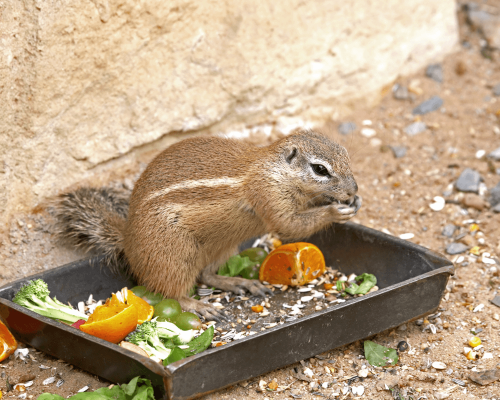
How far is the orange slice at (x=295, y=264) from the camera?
3.88m

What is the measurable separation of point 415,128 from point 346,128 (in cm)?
65

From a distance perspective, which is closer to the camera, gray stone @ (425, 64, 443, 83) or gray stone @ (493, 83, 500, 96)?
gray stone @ (493, 83, 500, 96)

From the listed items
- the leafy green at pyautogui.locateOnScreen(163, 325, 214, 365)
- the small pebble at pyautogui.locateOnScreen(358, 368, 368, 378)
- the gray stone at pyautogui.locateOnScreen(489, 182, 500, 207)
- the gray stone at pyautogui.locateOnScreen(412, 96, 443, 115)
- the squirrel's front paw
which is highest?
the gray stone at pyautogui.locateOnScreen(412, 96, 443, 115)

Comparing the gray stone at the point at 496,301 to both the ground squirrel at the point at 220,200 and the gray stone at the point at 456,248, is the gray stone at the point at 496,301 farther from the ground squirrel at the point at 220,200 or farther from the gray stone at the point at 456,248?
the ground squirrel at the point at 220,200

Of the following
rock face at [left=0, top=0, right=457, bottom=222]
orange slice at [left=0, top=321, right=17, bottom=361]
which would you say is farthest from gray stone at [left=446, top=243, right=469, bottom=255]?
orange slice at [left=0, top=321, right=17, bottom=361]

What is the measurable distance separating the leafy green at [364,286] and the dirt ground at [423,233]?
353 mm

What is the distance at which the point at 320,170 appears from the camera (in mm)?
3551

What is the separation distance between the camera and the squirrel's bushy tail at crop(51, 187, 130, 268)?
12.7 feet

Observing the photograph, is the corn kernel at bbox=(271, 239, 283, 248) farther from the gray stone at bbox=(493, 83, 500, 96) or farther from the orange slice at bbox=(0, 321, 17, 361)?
the gray stone at bbox=(493, 83, 500, 96)

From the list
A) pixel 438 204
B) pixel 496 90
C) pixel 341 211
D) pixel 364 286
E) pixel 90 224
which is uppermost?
pixel 496 90

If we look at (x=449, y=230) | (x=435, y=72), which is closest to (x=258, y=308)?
(x=449, y=230)

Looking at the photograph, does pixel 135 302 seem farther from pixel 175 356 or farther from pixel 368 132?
pixel 368 132

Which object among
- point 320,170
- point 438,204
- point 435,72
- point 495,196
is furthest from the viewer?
point 435,72

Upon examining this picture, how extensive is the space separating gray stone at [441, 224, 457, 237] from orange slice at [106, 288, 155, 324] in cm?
225
